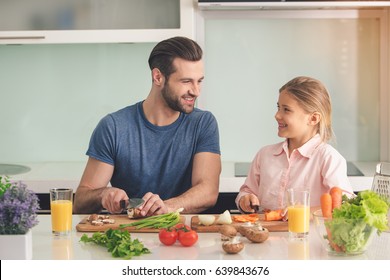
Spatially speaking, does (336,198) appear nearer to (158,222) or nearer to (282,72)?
(158,222)

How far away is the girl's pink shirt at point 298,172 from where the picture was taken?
2.82 metres

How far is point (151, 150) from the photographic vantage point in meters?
3.12

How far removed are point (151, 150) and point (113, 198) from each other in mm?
494

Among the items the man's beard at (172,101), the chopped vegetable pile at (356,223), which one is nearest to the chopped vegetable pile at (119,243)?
the chopped vegetable pile at (356,223)

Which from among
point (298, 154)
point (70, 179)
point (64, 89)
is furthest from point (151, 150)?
point (64, 89)

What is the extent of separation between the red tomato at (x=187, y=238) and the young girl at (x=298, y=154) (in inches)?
25.2

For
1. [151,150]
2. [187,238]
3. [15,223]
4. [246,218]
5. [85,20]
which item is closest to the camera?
[15,223]

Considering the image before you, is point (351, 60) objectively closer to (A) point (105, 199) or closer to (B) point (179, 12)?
(B) point (179, 12)

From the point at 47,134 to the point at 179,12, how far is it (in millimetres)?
1055

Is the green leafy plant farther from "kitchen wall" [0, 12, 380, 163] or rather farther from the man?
"kitchen wall" [0, 12, 380, 163]

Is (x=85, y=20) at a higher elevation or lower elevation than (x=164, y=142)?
higher

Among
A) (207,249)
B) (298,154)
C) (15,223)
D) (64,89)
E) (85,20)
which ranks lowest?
(207,249)

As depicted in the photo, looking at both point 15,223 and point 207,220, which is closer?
point 15,223
